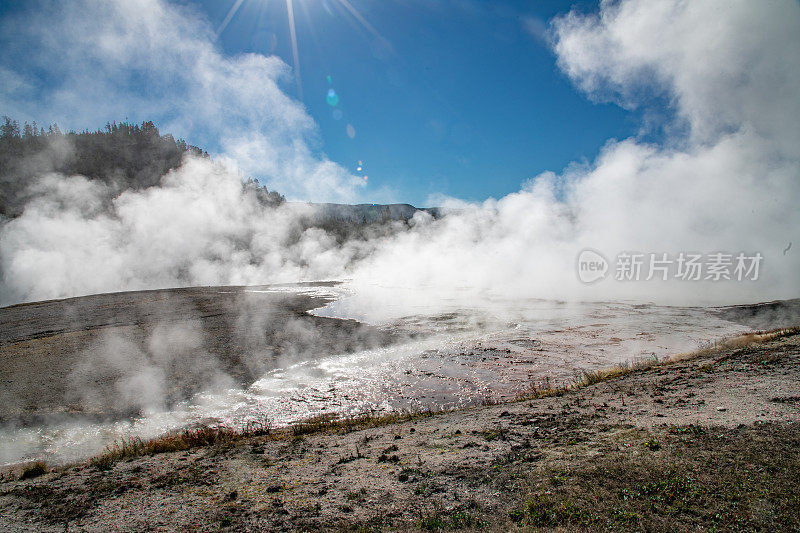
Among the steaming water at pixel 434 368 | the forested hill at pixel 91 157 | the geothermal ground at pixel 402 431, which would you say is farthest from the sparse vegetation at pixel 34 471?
the forested hill at pixel 91 157

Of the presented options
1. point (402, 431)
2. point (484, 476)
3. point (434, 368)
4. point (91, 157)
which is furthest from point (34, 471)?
point (91, 157)

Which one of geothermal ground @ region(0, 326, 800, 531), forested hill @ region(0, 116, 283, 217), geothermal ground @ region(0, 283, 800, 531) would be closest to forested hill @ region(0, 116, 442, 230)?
forested hill @ region(0, 116, 283, 217)

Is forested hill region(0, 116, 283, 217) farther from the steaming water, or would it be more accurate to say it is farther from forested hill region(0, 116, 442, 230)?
the steaming water

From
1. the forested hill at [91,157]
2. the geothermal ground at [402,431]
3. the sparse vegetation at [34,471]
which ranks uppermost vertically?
the forested hill at [91,157]

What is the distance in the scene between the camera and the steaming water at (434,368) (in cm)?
854

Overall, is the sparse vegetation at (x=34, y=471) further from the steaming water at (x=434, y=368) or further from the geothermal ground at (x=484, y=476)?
the steaming water at (x=434, y=368)

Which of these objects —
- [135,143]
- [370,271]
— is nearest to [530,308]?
[370,271]

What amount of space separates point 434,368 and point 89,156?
289 ft

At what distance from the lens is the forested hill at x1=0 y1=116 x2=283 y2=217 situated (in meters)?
61.2

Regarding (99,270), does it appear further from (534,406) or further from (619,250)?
(619,250)

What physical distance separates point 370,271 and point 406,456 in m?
63.2

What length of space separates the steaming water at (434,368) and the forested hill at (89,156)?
65465mm

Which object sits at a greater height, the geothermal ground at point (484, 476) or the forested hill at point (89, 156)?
the forested hill at point (89, 156)

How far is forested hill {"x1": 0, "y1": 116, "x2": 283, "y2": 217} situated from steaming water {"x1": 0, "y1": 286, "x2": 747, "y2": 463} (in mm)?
65465
